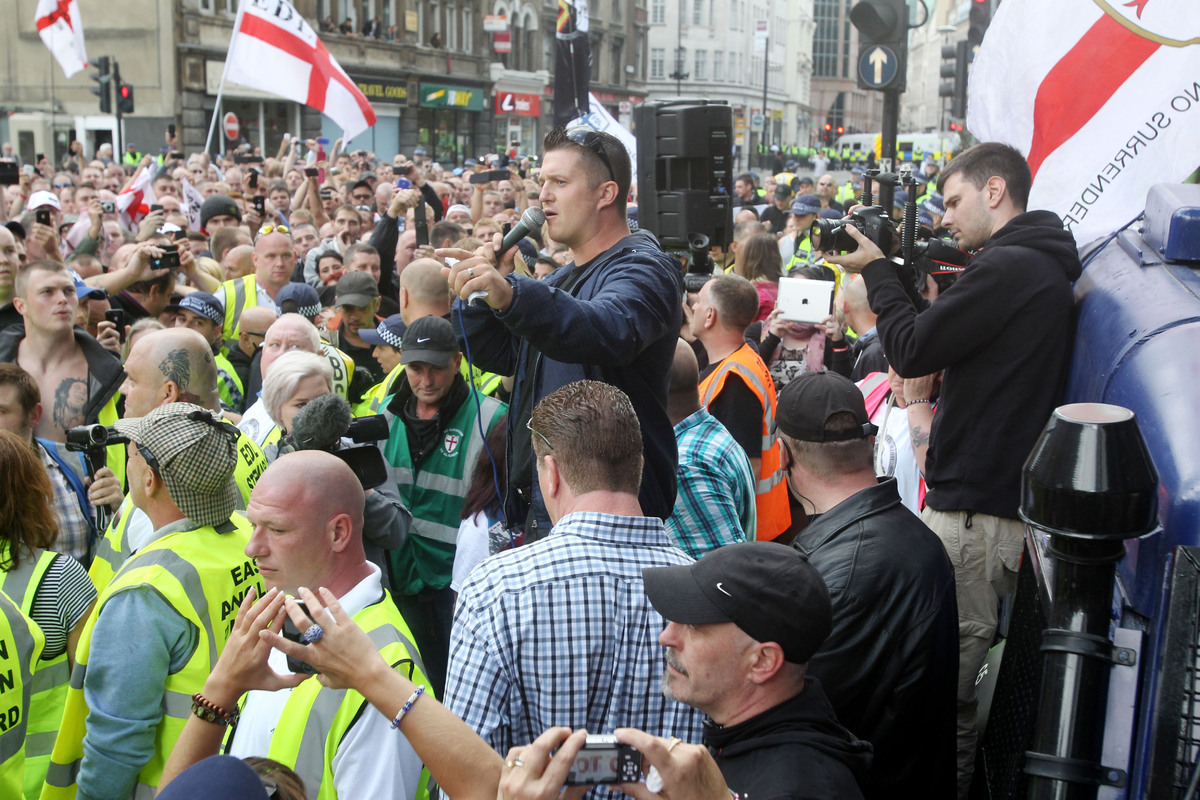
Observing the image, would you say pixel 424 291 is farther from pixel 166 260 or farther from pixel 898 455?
pixel 898 455

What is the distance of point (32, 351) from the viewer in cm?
537

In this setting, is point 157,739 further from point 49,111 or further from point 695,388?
point 49,111

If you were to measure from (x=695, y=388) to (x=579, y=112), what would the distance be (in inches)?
372

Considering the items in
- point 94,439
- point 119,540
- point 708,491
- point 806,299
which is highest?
point 806,299

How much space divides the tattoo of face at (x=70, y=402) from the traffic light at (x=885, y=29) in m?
5.43

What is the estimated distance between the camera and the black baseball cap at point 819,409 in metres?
3.24

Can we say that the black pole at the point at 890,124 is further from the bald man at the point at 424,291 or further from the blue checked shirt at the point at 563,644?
the blue checked shirt at the point at 563,644

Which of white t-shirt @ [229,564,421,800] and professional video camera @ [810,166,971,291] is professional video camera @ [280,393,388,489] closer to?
white t-shirt @ [229,564,421,800]

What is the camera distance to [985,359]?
3.44 meters

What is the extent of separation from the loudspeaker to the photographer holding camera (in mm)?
2290

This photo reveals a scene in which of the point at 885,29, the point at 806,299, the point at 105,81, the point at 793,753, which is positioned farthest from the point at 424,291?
the point at 105,81

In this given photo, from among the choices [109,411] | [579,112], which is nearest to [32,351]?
[109,411]

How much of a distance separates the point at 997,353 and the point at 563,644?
1.81 metres

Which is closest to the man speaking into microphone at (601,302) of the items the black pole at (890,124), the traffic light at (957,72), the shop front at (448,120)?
the black pole at (890,124)
